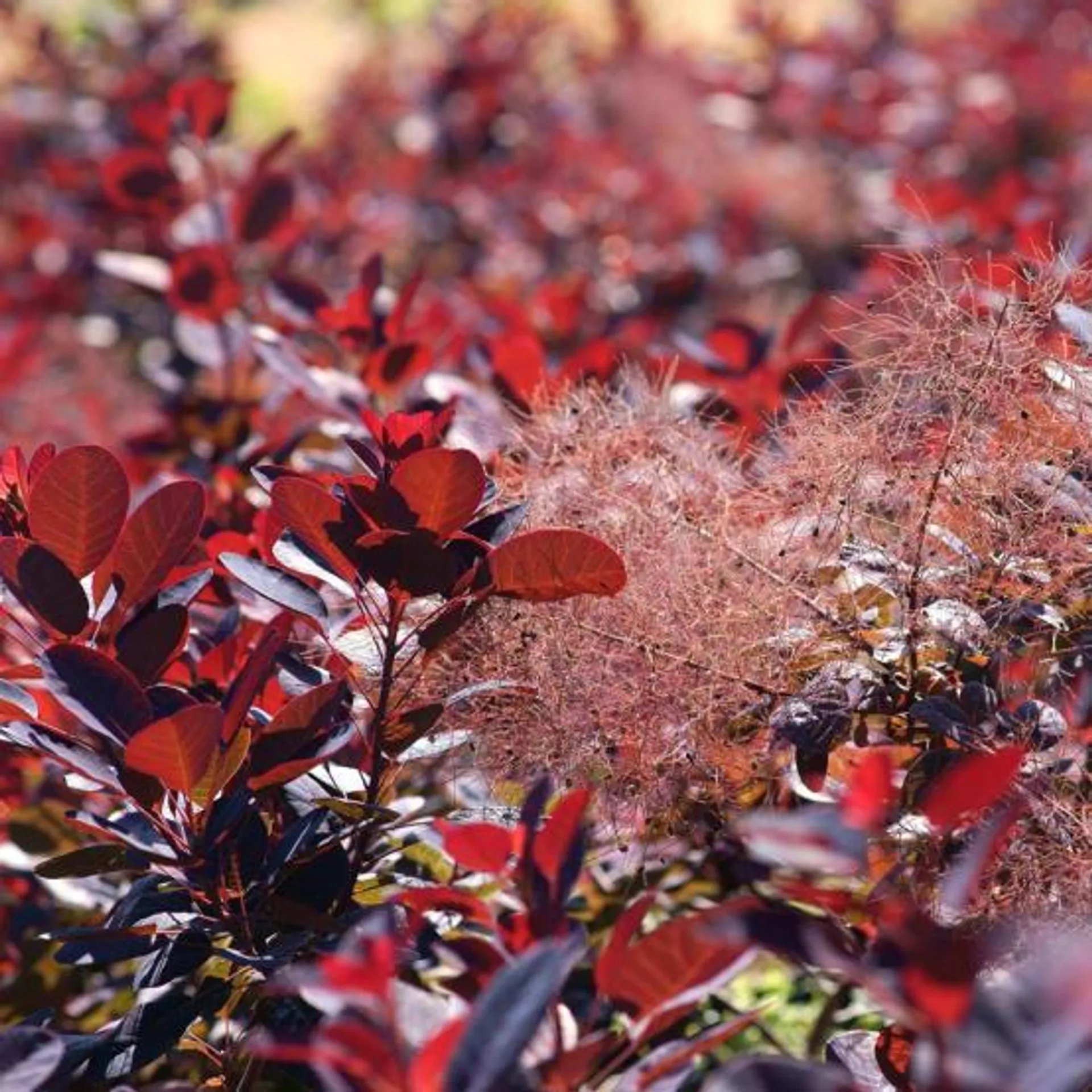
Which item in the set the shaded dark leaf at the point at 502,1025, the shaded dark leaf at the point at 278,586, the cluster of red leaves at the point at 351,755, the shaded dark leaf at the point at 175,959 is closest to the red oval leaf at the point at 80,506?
the cluster of red leaves at the point at 351,755

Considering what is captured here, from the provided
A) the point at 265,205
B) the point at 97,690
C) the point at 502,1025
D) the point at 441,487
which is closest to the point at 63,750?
the point at 97,690

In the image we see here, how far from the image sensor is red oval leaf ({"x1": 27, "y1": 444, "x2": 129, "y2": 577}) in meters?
1.70

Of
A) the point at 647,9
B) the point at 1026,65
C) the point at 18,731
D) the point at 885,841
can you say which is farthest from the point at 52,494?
the point at 647,9

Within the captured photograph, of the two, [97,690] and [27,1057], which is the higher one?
[97,690]

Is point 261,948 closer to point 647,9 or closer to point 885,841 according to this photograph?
point 885,841

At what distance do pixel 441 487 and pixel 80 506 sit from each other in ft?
1.24

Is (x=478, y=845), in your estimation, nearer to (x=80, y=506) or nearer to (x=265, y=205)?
(x=80, y=506)

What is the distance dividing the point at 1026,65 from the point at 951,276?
471 centimetres

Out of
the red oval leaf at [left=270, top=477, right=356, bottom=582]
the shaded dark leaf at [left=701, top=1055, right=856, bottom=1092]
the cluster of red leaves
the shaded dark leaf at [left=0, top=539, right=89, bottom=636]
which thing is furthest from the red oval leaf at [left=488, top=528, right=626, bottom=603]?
the shaded dark leaf at [left=701, top=1055, right=856, bottom=1092]

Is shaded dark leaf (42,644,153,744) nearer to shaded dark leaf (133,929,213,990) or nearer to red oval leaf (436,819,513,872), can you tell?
shaded dark leaf (133,929,213,990)

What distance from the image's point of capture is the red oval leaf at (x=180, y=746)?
1.51 metres

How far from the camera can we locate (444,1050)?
1187mm

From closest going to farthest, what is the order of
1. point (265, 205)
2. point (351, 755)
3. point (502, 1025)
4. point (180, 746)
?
1. point (502, 1025)
2. point (180, 746)
3. point (351, 755)
4. point (265, 205)

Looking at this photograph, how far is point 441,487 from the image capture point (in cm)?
164
